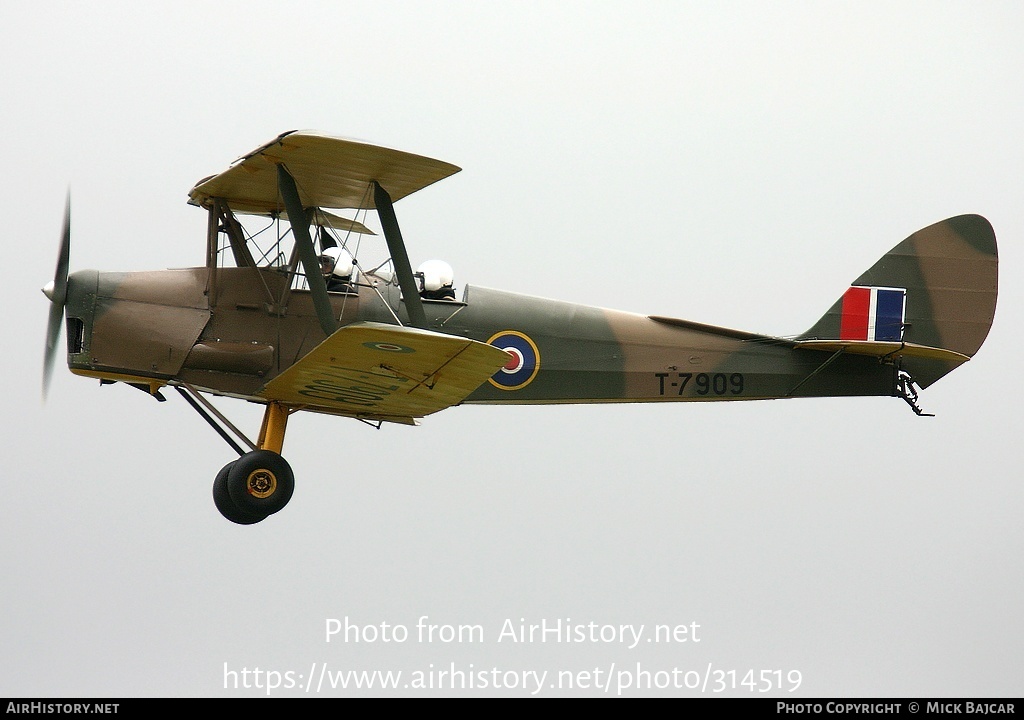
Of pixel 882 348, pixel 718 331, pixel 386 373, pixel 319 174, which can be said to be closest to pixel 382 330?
pixel 386 373

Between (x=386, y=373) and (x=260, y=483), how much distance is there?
130 cm

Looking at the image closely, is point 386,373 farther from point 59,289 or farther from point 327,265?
point 59,289

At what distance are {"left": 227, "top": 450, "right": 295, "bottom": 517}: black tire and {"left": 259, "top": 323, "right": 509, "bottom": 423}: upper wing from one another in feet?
1.59

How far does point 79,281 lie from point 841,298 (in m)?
6.03

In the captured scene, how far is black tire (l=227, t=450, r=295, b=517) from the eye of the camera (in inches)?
356

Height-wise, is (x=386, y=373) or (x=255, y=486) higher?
(x=386, y=373)

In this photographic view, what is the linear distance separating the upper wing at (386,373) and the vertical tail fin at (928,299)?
11.1 ft

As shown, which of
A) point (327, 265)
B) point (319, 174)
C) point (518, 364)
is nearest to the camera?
point (319, 174)

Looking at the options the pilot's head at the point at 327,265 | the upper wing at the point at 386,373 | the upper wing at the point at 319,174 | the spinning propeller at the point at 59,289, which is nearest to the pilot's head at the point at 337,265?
the pilot's head at the point at 327,265

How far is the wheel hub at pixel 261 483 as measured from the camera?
9062 millimetres

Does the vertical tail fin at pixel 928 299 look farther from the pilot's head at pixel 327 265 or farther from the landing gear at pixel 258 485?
the landing gear at pixel 258 485

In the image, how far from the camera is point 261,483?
9.09 m

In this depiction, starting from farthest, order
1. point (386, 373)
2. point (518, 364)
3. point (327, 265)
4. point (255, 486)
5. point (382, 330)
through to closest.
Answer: point (518, 364)
point (327, 265)
point (255, 486)
point (386, 373)
point (382, 330)
